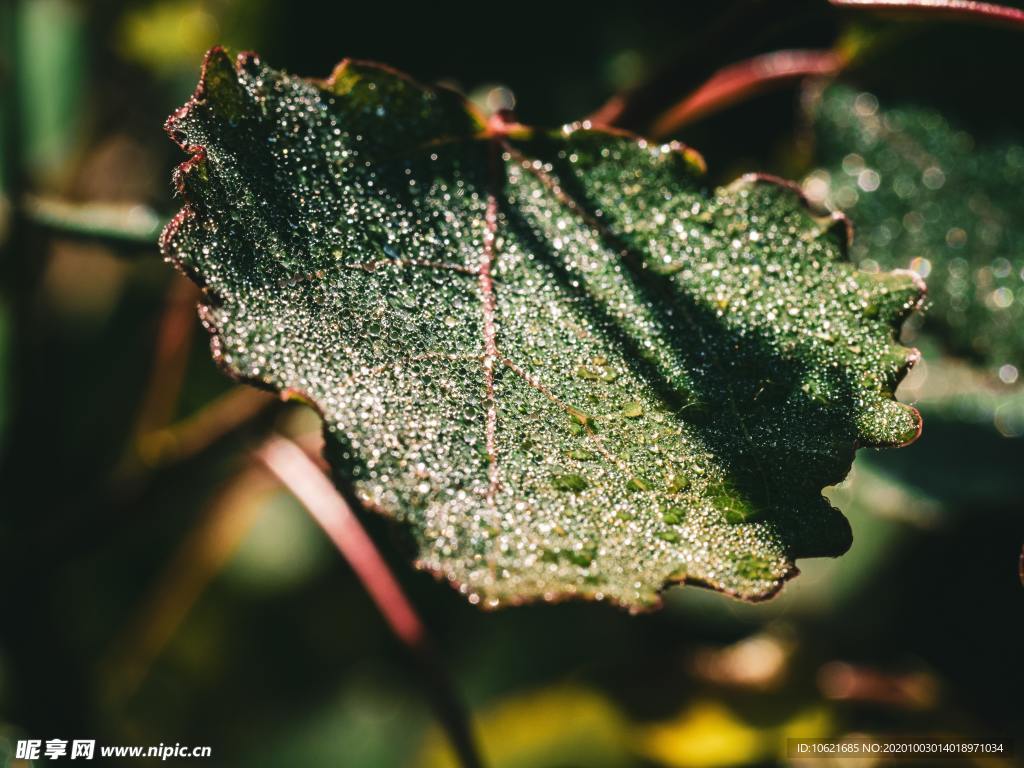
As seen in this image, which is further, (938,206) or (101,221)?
(938,206)

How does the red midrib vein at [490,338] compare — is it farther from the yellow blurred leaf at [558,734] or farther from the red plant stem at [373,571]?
the yellow blurred leaf at [558,734]

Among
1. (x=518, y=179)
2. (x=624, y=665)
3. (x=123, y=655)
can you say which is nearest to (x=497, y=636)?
(x=624, y=665)

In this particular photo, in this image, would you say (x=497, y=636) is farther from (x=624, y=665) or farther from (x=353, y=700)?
(x=624, y=665)

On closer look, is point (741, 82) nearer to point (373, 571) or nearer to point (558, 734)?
point (373, 571)

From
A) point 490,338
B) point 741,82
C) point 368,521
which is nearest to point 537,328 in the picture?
point 490,338

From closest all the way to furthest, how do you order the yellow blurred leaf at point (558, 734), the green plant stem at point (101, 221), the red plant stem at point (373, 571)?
the green plant stem at point (101, 221)
the red plant stem at point (373, 571)
the yellow blurred leaf at point (558, 734)

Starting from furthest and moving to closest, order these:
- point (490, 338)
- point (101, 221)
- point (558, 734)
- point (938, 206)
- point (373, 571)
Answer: point (558, 734), point (373, 571), point (938, 206), point (101, 221), point (490, 338)

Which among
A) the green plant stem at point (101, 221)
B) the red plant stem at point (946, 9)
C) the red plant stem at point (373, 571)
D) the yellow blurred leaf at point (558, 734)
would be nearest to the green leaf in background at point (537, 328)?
the red plant stem at point (946, 9)
